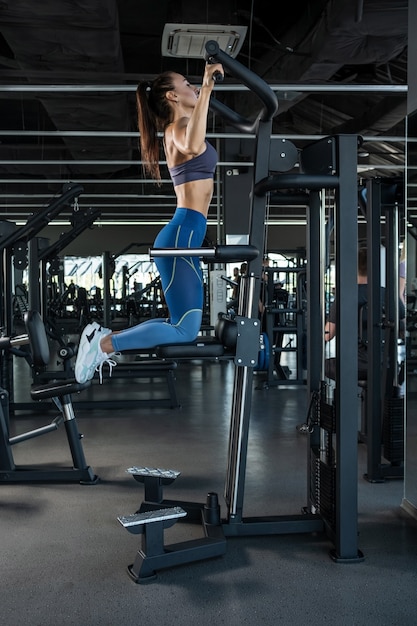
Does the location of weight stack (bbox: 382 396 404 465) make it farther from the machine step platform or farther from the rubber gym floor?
the machine step platform

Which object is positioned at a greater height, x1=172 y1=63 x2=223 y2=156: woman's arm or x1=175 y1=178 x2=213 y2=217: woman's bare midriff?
x1=172 y1=63 x2=223 y2=156: woman's arm

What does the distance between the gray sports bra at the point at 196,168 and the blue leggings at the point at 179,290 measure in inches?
4.9

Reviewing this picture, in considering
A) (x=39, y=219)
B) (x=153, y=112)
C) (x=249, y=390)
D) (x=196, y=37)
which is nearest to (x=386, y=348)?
(x=249, y=390)

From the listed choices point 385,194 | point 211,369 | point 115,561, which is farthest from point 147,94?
point 211,369

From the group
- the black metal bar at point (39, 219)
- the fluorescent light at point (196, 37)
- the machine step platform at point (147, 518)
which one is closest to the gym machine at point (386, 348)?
the machine step platform at point (147, 518)

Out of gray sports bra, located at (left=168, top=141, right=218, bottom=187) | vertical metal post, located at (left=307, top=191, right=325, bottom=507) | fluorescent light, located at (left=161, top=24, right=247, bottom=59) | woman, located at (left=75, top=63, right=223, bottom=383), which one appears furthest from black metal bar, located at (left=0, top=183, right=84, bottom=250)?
vertical metal post, located at (left=307, top=191, right=325, bottom=507)

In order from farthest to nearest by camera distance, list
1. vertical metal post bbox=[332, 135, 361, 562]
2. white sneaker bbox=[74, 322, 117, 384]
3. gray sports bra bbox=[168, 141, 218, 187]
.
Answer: white sneaker bbox=[74, 322, 117, 384], gray sports bra bbox=[168, 141, 218, 187], vertical metal post bbox=[332, 135, 361, 562]

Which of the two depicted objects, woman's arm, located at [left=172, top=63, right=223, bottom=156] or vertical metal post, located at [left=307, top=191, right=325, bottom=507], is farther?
vertical metal post, located at [left=307, top=191, right=325, bottom=507]

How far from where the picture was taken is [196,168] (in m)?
2.37

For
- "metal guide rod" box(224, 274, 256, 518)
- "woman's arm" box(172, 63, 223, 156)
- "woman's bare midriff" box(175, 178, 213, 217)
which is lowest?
"metal guide rod" box(224, 274, 256, 518)

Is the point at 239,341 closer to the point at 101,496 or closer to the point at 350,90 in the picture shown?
the point at 101,496

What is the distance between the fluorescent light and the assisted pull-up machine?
221 centimetres

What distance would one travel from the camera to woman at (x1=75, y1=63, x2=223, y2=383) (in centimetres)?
232

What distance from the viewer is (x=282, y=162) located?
7.63 feet
